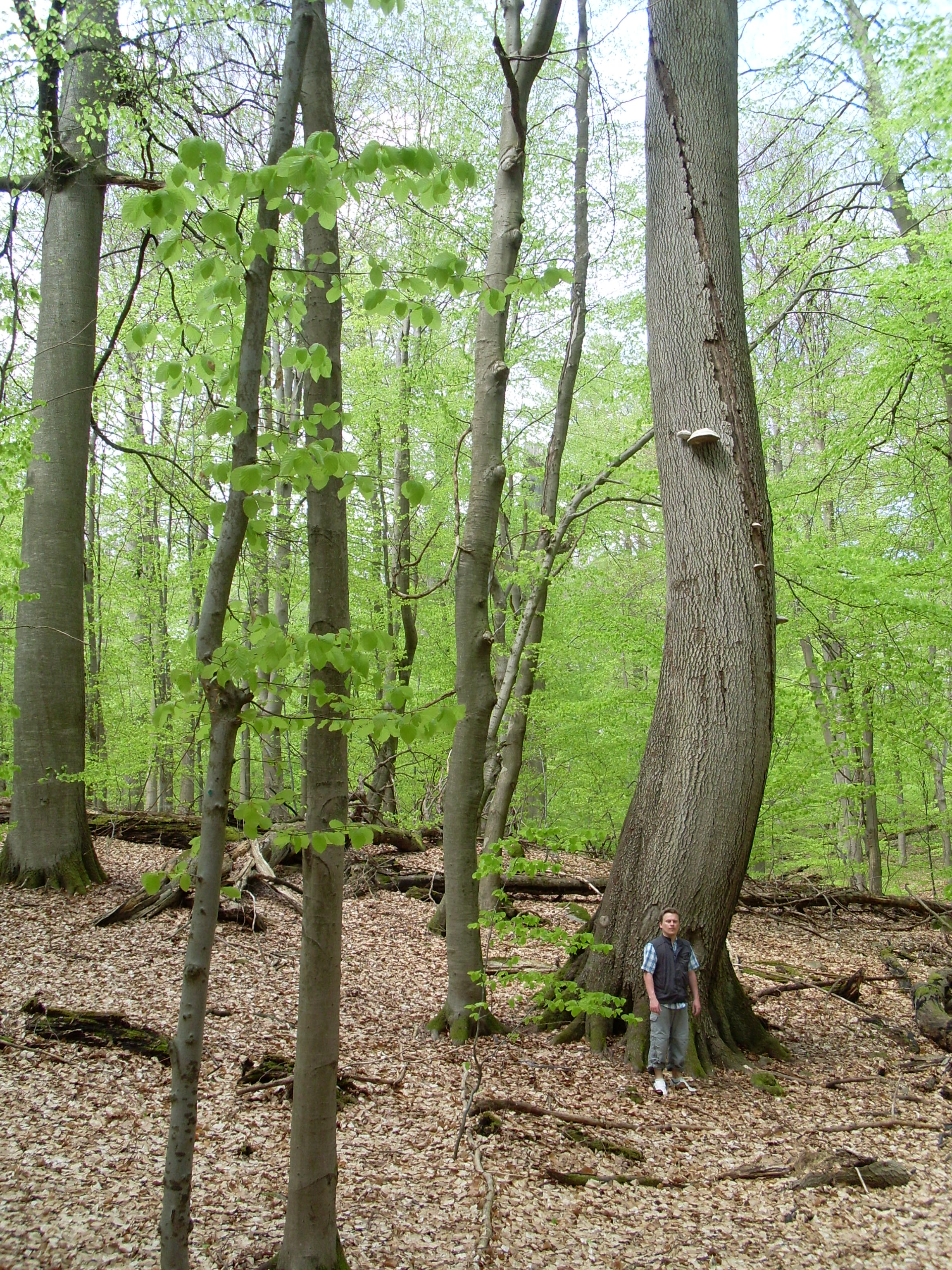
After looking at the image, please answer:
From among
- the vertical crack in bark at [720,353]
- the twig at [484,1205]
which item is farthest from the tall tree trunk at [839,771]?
the twig at [484,1205]

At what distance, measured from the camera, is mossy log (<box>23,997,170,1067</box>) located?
429 centimetres

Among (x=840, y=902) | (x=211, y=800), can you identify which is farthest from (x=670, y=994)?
(x=840, y=902)

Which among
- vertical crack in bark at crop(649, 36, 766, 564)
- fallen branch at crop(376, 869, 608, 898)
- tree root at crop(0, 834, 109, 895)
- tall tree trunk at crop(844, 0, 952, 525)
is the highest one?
tall tree trunk at crop(844, 0, 952, 525)

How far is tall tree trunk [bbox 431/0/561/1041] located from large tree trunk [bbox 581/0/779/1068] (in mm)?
844

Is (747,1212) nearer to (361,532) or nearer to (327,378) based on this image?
(327,378)

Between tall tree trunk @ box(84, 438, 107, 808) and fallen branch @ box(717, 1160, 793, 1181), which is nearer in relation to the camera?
fallen branch @ box(717, 1160, 793, 1181)

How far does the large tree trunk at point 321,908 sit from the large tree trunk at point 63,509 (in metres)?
5.09

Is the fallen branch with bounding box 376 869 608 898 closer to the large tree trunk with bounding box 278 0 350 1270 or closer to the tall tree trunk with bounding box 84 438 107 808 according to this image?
the tall tree trunk with bounding box 84 438 107 808

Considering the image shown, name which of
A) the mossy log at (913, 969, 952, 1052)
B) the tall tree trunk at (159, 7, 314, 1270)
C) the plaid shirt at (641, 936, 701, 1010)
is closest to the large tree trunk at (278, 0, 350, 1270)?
the tall tree trunk at (159, 7, 314, 1270)

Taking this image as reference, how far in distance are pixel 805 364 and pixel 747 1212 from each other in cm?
994

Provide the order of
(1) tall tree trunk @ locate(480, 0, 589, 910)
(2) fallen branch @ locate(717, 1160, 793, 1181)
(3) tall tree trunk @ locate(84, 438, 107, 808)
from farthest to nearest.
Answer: (3) tall tree trunk @ locate(84, 438, 107, 808) → (1) tall tree trunk @ locate(480, 0, 589, 910) → (2) fallen branch @ locate(717, 1160, 793, 1181)

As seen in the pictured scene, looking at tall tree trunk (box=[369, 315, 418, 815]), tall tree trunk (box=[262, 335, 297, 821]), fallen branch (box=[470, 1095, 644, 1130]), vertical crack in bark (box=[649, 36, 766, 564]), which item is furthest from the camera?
tall tree trunk (box=[369, 315, 418, 815])

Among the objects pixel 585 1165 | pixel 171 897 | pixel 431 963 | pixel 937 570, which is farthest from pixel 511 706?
pixel 585 1165

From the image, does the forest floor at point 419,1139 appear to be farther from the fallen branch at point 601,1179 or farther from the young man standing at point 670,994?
the young man standing at point 670,994
